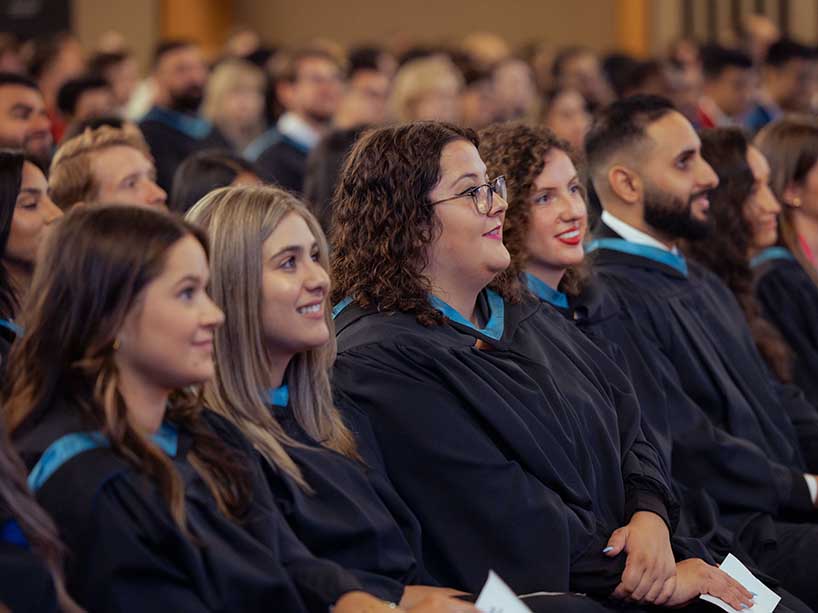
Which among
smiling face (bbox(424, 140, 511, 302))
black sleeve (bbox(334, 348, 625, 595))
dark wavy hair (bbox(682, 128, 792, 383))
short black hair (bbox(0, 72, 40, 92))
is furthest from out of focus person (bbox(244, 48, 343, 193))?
black sleeve (bbox(334, 348, 625, 595))

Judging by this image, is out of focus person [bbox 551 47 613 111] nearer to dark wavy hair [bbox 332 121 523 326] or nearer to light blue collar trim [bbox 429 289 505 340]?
light blue collar trim [bbox 429 289 505 340]

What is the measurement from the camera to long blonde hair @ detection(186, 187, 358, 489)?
9.18ft

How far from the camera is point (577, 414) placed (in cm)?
341

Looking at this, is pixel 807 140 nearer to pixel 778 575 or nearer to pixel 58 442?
pixel 778 575

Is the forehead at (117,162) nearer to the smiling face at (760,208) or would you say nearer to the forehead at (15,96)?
the forehead at (15,96)

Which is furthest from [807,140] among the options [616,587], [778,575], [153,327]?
[153,327]

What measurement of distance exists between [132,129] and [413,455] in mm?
2455

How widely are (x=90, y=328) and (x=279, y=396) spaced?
24.3 inches

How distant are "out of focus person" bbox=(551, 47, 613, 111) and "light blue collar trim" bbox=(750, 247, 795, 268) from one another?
20.8 ft

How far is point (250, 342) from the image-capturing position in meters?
2.84

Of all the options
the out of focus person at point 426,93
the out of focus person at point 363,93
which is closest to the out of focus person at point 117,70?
the out of focus person at point 363,93

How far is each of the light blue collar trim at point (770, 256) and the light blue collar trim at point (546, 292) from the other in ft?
4.43

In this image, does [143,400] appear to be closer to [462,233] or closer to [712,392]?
[462,233]

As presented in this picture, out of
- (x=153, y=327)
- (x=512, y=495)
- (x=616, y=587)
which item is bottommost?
(x=616, y=587)
